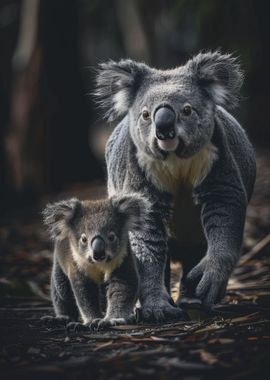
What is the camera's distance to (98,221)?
14.3 feet

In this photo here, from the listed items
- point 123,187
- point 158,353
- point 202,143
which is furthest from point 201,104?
point 158,353

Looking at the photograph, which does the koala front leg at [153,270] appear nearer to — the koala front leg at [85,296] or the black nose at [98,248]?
the koala front leg at [85,296]

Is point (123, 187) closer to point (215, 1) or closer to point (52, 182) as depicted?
point (215, 1)

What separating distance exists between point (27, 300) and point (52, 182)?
619 centimetres

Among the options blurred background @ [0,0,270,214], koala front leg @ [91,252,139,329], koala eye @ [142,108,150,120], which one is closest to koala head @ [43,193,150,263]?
koala front leg @ [91,252,139,329]

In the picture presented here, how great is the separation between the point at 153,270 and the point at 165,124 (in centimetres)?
88

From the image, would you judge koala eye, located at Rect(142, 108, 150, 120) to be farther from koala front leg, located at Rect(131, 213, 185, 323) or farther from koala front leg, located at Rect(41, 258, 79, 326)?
koala front leg, located at Rect(41, 258, 79, 326)

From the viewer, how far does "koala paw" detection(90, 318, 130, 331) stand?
4039 mm

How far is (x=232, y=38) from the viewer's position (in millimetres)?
10039

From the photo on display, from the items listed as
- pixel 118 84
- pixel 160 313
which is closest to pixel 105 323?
pixel 160 313

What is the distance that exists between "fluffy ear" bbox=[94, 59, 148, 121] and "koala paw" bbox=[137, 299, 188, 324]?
1.34m

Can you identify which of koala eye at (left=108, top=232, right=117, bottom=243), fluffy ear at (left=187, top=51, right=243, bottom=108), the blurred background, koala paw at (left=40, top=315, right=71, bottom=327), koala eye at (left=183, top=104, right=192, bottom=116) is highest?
the blurred background

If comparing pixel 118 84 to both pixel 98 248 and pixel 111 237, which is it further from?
pixel 98 248

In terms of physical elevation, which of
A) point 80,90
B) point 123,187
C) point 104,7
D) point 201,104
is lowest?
point 123,187
